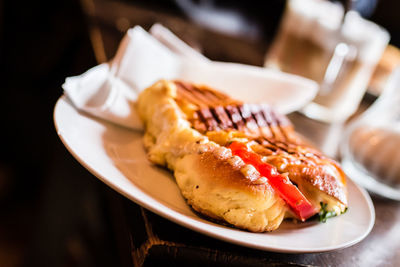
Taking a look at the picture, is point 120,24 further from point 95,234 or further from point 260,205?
point 260,205

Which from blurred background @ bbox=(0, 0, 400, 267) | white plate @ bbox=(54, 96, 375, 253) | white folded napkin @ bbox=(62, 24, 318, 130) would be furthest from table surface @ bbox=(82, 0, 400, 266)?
blurred background @ bbox=(0, 0, 400, 267)

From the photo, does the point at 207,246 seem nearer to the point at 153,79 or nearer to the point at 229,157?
the point at 229,157

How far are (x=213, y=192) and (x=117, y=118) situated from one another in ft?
1.13

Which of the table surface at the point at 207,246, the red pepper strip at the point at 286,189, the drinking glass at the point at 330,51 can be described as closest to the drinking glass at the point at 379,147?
the table surface at the point at 207,246

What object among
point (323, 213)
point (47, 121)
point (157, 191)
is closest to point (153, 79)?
point (157, 191)

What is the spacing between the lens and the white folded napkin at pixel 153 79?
1.01 m

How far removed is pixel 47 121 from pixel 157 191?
5.12 ft

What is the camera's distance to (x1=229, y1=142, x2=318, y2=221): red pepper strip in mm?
768

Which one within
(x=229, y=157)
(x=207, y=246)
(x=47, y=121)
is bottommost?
(x=47, y=121)

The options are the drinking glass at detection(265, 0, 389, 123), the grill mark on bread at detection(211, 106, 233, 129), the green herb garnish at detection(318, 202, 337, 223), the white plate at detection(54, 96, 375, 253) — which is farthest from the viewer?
the drinking glass at detection(265, 0, 389, 123)

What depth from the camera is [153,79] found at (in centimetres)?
123

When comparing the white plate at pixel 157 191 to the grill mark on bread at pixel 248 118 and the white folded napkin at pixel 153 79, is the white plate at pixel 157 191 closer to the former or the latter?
the white folded napkin at pixel 153 79

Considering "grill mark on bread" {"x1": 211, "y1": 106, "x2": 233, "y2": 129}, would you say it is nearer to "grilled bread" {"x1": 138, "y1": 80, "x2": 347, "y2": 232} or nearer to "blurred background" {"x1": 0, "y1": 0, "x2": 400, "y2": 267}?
"grilled bread" {"x1": 138, "y1": 80, "x2": 347, "y2": 232}

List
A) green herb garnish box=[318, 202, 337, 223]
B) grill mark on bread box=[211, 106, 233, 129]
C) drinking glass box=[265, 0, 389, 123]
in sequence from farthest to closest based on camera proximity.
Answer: drinking glass box=[265, 0, 389, 123], grill mark on bread box=[211, 106, 233, 129], green herb garnish box=[318, 202, 337, 223]
